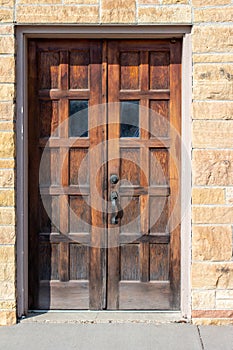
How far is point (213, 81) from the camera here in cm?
396

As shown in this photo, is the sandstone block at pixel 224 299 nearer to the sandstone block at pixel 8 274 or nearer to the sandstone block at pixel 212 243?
the sandstone block at pixel 212 243

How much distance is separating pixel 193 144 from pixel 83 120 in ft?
3.24

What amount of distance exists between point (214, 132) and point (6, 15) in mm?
1984

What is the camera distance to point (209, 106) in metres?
3.97

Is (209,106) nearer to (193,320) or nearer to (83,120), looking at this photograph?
(83,120)

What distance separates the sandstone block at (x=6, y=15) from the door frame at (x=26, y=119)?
0.31ft

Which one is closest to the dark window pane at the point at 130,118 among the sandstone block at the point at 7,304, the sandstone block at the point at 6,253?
the sandstone block at the point at 6,253

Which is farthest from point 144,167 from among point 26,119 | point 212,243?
point 26,119

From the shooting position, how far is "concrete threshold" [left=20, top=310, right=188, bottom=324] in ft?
13.5

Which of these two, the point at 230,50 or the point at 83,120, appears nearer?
the point at 230,50

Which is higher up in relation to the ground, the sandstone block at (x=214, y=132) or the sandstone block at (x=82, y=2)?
the sandstone block at (x=82, y=2)

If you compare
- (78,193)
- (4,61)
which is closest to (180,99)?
(78,193)

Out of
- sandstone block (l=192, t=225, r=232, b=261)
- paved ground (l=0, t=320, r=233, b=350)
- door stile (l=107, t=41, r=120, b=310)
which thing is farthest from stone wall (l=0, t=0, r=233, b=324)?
door stile (l=107, t=41, r=120, b=310)

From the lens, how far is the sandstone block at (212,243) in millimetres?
4004
